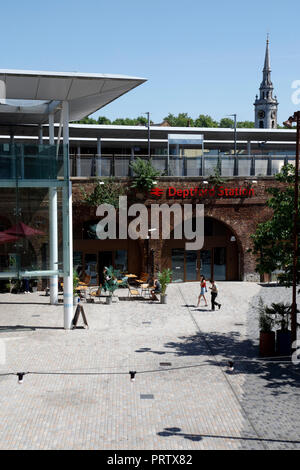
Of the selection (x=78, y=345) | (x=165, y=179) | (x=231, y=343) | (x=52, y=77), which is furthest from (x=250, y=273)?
(x=52, y=77)

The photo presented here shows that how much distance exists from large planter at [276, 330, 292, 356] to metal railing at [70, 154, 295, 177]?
15.9m

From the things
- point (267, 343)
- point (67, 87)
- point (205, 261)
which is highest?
point (67, 87)

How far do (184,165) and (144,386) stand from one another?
18.6 m

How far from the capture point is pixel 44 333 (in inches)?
768

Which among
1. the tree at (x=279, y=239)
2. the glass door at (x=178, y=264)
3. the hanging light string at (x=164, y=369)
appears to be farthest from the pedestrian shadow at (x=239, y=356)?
the glass door at (x=178, y=264)

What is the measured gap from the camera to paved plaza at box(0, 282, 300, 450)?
11.1 m

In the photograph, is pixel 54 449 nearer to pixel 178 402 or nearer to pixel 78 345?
pixel 178 402

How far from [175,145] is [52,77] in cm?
1751

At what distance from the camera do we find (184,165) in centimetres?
3081

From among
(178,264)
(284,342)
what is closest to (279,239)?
(284,342)

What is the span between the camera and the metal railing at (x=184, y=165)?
2994cm

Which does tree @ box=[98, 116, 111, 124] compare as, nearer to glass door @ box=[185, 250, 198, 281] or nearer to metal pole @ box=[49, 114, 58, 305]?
glass door @ box=[185, 250, 198, 281]

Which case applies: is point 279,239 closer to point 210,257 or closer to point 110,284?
point 110,284

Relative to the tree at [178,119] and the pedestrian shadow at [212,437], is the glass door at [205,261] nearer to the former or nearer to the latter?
the pedestrian shadow at [212,437]
